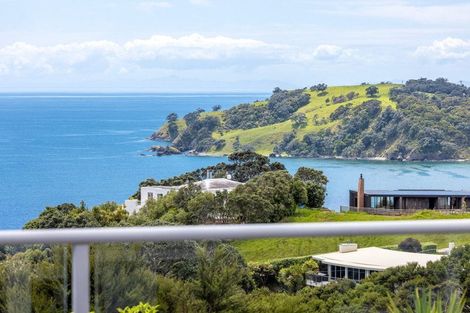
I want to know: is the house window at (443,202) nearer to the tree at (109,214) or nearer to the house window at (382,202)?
the house window at (382,202)

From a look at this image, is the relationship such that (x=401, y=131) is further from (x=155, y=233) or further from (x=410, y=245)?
(x=155, y=233)

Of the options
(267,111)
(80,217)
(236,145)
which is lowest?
(80,217)

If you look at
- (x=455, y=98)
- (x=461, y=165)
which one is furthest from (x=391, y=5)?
(x=461, y=165)

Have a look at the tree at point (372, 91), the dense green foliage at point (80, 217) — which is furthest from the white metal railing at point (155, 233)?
the tree at point (372, 91)

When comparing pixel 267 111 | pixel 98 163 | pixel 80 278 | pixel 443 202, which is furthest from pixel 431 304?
pixel 98 163

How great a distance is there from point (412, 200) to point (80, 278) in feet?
143

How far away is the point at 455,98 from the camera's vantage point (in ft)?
210

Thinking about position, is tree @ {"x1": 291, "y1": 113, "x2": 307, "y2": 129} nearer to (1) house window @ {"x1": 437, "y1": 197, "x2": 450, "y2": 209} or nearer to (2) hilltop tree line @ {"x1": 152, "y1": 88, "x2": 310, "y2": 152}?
(2) hilltop tree line @ {"x1": 152, "y1": 88, "x2": 310, "y2": 152}

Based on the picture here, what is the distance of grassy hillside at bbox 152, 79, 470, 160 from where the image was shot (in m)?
59.8

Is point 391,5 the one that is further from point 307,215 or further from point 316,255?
point 316,255

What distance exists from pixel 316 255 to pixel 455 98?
64.8 m

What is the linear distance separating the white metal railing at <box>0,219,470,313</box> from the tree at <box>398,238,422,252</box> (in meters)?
0.02

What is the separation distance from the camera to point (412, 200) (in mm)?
44219

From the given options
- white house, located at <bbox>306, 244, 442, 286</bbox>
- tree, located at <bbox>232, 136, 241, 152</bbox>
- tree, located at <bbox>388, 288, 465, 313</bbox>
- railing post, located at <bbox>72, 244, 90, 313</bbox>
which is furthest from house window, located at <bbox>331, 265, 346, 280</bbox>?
tree, located at <bbox>232, 136, 241, 152</bbox>
